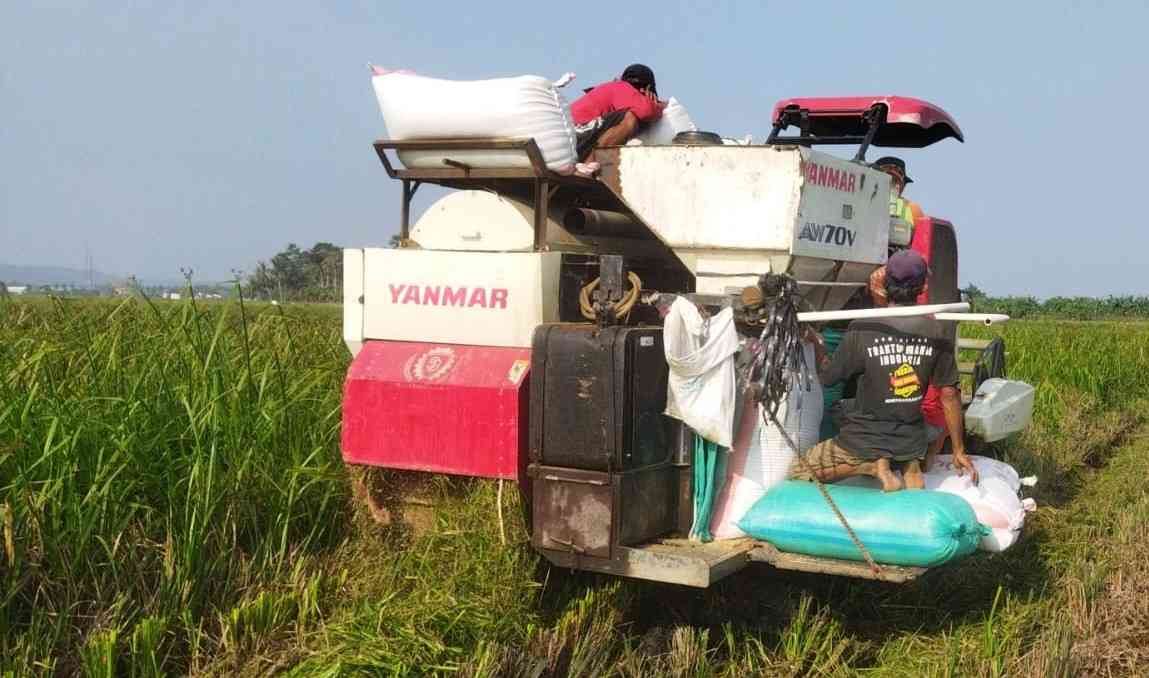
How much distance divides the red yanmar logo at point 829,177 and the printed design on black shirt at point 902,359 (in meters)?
0.72

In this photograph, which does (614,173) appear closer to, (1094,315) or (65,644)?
(65,644)

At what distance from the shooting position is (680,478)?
15.2ft

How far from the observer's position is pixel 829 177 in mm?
4910

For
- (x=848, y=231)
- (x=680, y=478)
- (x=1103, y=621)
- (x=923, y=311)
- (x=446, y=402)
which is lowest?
(x=1103, y=621)

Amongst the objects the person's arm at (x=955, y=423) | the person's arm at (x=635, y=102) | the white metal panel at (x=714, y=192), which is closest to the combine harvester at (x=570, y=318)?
the white metal panel at (x=714, y=192)

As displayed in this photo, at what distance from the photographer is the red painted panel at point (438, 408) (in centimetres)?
441

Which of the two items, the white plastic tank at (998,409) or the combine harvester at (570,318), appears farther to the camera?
the white plastic tank at (998,409)

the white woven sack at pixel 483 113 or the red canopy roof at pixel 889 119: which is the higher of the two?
the red canopy roof at pixel 889 119

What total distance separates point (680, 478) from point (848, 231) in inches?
58.2

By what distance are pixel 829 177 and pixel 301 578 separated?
9.16 ft

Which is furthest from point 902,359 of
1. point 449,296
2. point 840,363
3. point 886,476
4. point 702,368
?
point 449,296

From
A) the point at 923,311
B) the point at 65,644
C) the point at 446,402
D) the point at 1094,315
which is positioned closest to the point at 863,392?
the point at 923,311

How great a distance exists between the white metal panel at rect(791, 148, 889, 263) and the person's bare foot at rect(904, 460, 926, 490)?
39.0 inches

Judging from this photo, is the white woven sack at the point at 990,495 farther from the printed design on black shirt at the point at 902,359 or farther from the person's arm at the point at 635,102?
the person's arm at the point at 635,102
